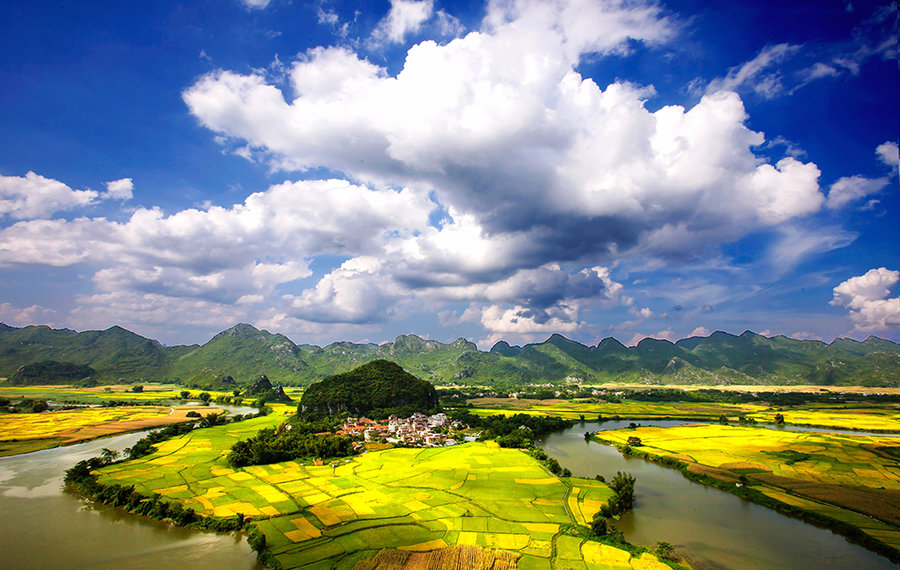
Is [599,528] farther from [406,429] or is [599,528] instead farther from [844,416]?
[844,416]

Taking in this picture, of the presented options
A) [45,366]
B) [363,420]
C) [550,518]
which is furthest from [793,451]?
[45,366]

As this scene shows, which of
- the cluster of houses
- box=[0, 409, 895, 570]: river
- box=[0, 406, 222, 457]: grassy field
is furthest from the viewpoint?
the cluster of houses

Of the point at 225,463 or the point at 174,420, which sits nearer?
the point at 225,463

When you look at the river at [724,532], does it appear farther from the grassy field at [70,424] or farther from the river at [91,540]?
the grassy field at [70,424]

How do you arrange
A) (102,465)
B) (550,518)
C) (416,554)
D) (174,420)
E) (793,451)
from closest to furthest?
1. (416,554)
2. (550,518)
3. (102,465)
4. (793,451)
5. (174,420)

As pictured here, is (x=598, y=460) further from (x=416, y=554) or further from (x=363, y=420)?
(x=363, y=420)

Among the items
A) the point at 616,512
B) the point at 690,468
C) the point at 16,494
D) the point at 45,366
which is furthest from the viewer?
the point at 45,366

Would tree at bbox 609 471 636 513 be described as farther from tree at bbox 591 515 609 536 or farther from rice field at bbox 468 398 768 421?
rice field at bbox 468 398 768 421

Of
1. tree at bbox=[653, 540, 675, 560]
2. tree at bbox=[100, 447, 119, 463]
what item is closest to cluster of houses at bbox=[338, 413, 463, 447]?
tree at bbox=[100, 447, 119, 463]
